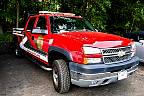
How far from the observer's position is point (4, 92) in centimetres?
489

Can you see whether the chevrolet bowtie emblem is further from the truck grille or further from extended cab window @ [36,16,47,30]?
extended cab window @ [36,16,47,30]

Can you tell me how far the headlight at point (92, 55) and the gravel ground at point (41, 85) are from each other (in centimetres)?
97

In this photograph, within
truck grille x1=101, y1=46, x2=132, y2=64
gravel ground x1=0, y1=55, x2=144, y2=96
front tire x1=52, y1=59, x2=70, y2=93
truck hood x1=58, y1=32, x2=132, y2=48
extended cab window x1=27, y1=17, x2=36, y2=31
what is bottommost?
gravel ground x1=0, y1=55, x2=144, y2=96

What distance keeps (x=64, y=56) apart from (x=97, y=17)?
6.21 meters

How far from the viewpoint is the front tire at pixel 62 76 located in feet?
14.9

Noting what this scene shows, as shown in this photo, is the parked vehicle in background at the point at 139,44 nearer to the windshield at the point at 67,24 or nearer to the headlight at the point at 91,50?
the windshield at the point at 67,24

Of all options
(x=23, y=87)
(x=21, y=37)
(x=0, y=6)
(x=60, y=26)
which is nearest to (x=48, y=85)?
(x=23, y=87)

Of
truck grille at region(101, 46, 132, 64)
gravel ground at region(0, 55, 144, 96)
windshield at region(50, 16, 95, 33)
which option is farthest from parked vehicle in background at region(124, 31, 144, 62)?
truck grille at region(101, 46, 132, 64)

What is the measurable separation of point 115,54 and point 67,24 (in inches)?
72.2

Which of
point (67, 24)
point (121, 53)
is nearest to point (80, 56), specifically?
Answer: point (121, 53)

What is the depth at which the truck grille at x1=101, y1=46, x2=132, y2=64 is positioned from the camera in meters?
4.35

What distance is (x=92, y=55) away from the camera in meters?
4.26

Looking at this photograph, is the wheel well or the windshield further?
the windshield

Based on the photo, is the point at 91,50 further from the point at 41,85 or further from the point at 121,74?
the point at 41,85
